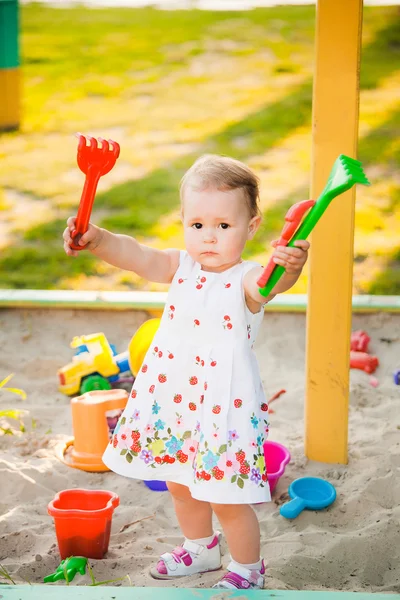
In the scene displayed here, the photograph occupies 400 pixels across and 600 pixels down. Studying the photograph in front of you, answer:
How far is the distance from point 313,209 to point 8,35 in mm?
5223

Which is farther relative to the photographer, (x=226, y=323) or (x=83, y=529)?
(x=83, y=529)

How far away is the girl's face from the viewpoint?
2.10 metres

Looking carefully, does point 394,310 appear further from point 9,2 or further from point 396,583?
point 9,2

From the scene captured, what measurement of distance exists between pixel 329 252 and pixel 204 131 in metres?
4.22

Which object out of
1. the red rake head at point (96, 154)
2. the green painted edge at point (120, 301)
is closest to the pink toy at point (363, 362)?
the green painted edge at point (120, 301)

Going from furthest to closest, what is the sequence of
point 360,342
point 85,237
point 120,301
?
point 120,301 → point 360,342 → point 85,237

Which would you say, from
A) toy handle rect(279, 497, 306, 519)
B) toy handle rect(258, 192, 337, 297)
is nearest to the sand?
toy handle rect(279, 497, 306, 519)

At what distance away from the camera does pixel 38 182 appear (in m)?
5.98

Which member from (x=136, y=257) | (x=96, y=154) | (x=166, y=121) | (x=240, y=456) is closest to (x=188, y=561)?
(x=240, y=456)

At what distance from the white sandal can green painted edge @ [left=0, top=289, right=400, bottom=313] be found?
1628 millimetres

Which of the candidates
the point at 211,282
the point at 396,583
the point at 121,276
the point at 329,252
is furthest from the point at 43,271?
the point at 396,583

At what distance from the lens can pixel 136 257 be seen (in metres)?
2.19

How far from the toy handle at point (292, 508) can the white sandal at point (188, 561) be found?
0.32 meters

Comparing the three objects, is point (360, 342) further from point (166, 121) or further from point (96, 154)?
point (166, 121)
